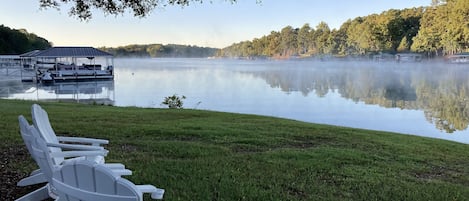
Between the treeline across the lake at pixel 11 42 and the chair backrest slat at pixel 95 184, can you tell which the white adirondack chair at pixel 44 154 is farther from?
the treeline across the lake at pixel 11 42

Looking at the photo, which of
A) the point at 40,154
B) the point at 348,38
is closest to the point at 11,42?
the point at 40,154

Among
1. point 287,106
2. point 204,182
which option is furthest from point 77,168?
point 287,106

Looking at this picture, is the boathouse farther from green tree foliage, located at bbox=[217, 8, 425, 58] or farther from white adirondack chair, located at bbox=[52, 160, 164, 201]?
green tree foliage, located at bbox=[217, 8, 425, 58]

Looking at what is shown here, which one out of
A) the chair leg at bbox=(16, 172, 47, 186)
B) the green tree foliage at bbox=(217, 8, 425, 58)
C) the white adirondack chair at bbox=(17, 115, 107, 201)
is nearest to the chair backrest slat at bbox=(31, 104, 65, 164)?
the white adirondack chair at bbox=(17, 115, 107, 201)

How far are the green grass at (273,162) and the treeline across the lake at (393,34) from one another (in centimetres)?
7256

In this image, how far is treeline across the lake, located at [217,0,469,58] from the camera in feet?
245

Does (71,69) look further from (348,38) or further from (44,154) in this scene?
(348,38)

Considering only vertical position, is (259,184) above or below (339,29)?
below

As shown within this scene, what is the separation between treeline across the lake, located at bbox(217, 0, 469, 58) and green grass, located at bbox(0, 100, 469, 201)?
7256 cm

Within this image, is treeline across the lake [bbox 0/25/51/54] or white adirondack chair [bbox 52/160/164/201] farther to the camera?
treeline across the lake [bbox 0/25/51/54]

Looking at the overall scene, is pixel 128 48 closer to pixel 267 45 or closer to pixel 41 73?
pixel 267 45

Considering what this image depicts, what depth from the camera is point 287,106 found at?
789 inches

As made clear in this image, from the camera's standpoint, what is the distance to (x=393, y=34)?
9625 centimetres

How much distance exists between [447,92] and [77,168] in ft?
95.5
